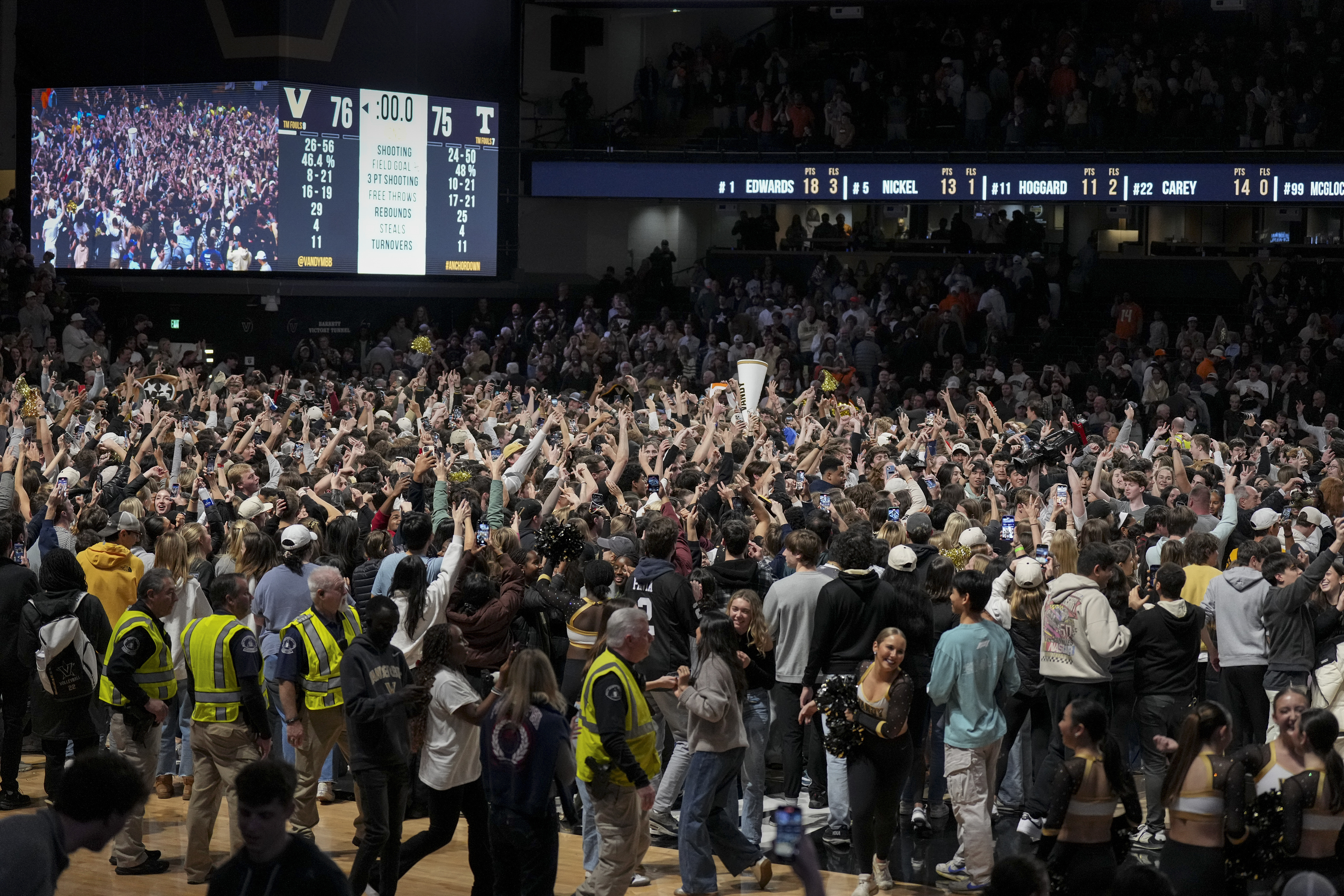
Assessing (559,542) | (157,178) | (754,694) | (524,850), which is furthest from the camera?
(157,178)

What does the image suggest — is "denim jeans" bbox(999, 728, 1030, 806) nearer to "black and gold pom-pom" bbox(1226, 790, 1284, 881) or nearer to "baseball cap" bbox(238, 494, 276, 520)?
"black and gold pom-pom" bbox(1226, 790, 1284, 881)

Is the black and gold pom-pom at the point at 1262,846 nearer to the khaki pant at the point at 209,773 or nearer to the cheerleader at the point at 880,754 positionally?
the cheerleader at the point at 880,754

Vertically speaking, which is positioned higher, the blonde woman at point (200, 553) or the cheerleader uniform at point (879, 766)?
the blonde woman at point (200, 553)

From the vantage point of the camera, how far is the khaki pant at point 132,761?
7.90 meters

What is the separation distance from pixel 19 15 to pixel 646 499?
20.7 meters

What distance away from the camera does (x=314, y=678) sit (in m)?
7.67

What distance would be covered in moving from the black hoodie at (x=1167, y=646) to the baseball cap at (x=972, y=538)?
1.04 meters

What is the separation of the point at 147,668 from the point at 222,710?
66cm

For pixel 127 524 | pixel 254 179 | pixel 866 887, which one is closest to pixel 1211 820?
pixel 866 887

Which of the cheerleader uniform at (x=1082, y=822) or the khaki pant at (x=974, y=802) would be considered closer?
the cheerleader uniform at (x=1082, y=822)

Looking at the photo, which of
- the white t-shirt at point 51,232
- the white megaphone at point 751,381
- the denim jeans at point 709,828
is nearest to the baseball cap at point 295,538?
the denim jeans at point 709,828

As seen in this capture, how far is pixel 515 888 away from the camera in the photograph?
21.5 ft

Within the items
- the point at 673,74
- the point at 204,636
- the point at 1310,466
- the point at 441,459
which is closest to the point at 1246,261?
the point at 673,74

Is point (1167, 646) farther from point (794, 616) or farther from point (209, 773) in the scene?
point (209, 773)
